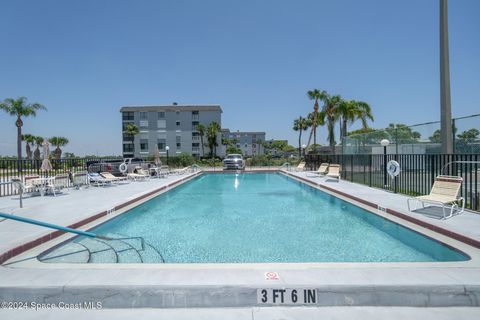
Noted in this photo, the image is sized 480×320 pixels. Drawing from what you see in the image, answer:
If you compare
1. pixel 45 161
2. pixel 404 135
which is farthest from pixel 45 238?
pixel 404 135

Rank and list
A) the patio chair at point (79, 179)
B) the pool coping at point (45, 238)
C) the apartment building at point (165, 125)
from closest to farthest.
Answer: the pool coping at point (45, 238)
the patio chair at point (79, 179)
the apartment building at point (165, 125)

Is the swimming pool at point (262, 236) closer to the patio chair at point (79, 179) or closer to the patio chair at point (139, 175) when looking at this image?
the patio chair at point (79, 179)

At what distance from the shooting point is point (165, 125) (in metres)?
56.7

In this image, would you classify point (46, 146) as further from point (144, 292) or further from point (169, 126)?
point (169, 126)

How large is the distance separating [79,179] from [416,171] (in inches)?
520

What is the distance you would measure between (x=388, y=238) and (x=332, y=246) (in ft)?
4.41

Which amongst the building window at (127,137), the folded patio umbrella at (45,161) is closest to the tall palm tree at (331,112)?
the folded patio umbrella at (45,161)

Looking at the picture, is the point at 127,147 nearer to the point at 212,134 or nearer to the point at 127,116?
the point at 127,116

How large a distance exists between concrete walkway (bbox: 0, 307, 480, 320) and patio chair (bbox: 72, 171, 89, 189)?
10196 millimetres

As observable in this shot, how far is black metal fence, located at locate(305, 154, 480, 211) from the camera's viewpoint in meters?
7.39

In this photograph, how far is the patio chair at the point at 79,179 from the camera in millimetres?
12266

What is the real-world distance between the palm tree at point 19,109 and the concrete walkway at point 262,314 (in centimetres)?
4252

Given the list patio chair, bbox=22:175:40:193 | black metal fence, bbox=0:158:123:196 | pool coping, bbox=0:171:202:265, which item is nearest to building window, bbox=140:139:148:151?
black metal fence, bbox=0:158:123:196

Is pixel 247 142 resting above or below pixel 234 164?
above
